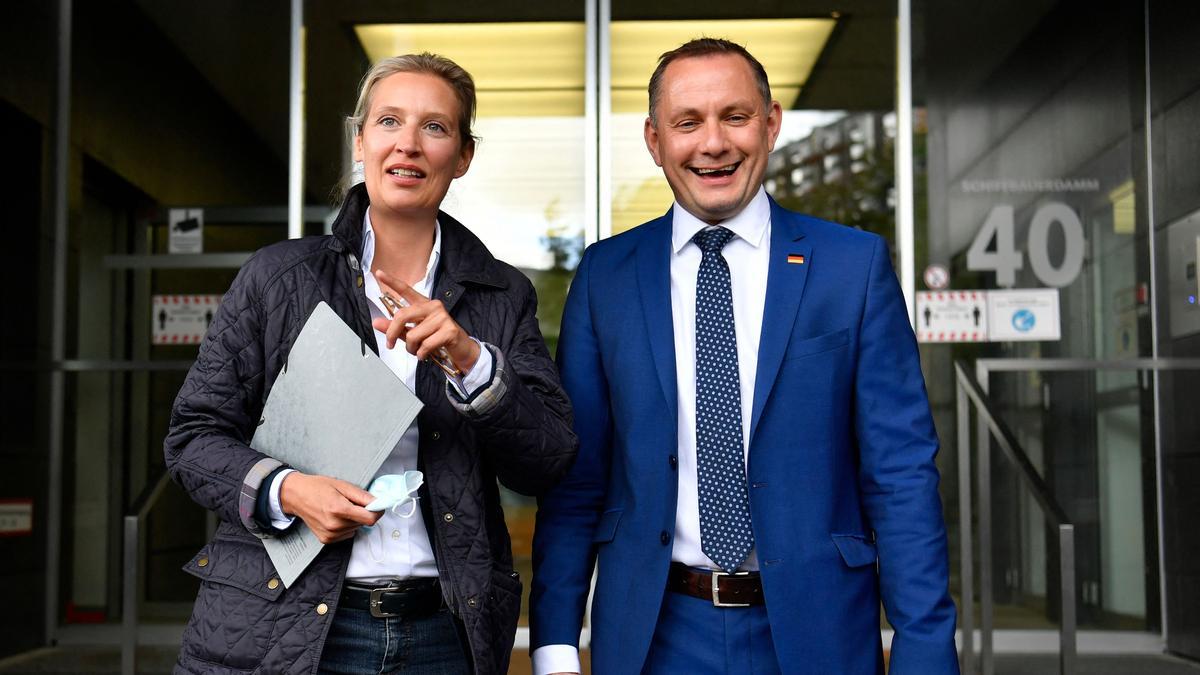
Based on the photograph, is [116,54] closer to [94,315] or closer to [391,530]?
[94,315]

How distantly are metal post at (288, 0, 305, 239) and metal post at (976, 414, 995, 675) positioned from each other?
11.1 feet

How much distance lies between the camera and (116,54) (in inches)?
249

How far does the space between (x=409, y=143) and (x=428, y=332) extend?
0.39 m

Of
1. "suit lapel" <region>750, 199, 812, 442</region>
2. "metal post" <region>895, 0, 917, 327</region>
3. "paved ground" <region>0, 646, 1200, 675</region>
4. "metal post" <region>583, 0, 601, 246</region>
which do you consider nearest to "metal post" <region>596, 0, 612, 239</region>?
"metal post" <region>583, 0, 601, 246</region>

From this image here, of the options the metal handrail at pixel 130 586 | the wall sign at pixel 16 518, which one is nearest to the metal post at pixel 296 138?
the wall sign at pixel 16 518

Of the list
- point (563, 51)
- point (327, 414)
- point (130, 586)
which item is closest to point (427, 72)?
point (327, 414)

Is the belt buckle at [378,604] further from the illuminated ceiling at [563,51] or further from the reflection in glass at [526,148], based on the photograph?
the illuminated ceiling at [563,51]

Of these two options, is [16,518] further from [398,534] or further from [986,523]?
[398,534]

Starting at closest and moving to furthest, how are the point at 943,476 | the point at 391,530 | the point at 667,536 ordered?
1. the point at 391,530
2. the point at 667,536
3. the point at 943,476

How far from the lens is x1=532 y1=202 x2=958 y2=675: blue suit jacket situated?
78.9 inches

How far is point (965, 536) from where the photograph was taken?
17.3ft

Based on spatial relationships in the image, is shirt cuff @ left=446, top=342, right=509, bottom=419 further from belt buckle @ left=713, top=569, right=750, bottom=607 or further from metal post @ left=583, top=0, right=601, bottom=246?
metal post @ left=583, top=0, right=601, bottom=246

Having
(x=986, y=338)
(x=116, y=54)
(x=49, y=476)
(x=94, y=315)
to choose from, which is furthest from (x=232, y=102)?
(x=986, y=338)

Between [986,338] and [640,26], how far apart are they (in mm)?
2360
